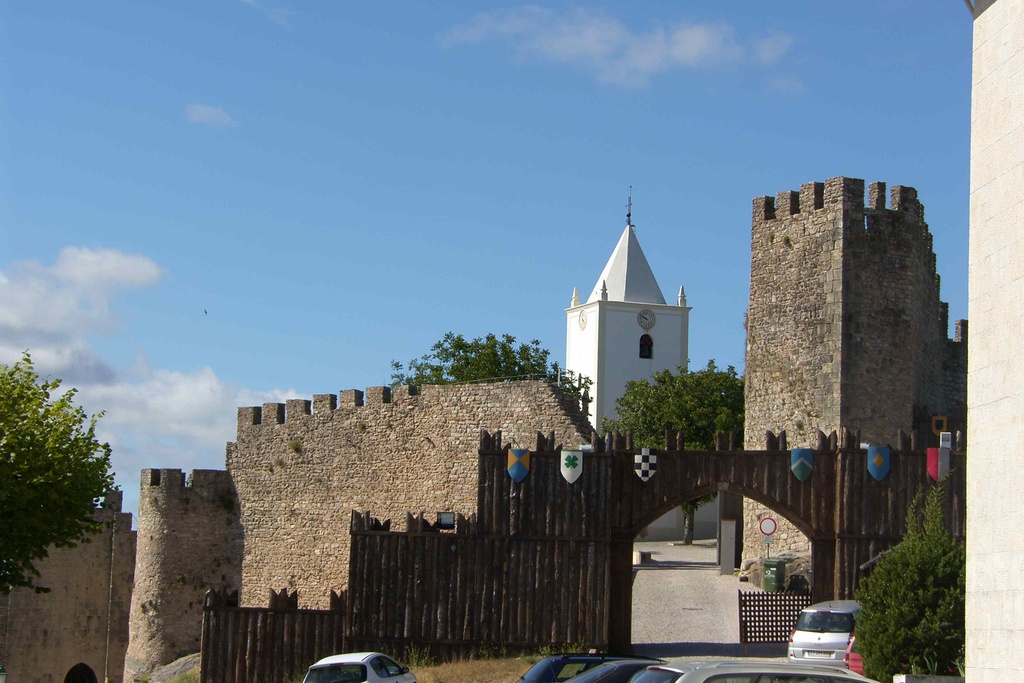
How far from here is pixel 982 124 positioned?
11953mm

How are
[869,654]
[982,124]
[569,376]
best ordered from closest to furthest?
[982,124]
[869,654]
[569,376]

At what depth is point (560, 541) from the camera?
22.1 m

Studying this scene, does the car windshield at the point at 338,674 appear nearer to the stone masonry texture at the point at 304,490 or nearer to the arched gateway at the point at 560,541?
the arched gateway at the point at 560,541

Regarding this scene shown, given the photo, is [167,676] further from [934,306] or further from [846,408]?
[934,306]

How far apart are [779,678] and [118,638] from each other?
26771mm

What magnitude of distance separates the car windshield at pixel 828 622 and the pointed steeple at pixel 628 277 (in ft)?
175

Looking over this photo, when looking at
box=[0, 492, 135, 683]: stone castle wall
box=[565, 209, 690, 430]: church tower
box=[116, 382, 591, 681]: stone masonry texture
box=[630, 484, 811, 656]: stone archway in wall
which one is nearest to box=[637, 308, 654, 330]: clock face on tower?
box=[565, 209, 690, 430]: church tower

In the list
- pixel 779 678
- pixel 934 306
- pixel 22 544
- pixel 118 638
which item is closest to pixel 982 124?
pixel 779 678

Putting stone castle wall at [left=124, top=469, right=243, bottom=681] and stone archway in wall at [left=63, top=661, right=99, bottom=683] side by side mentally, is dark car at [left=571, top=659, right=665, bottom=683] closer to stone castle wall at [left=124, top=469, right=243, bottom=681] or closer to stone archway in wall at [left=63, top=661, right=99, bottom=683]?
stone castle wall at [left=124, top=469, right=243, bottom=681]

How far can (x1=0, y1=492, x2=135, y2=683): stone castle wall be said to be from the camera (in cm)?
3372

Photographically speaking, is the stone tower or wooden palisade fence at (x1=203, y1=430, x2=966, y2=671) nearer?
wooden palisade fence at (x1=203, y1=430, x2=966, y2=671)

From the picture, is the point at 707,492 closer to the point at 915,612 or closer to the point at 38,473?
the point at 915,612

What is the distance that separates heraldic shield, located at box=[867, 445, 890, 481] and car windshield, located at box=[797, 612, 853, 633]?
2.78 meters

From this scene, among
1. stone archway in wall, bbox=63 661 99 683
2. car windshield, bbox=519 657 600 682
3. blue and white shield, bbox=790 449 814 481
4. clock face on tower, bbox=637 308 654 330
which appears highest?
clock face on tower, bbox=637 308 654 330
